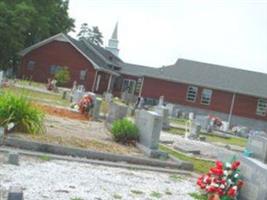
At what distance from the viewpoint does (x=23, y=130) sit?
44.3ft

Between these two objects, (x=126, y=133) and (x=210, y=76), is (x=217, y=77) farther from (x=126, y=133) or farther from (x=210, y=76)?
(x=126, y=133)

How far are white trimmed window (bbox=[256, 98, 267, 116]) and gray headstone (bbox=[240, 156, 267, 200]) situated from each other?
46.3 m

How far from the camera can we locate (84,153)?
497 inches

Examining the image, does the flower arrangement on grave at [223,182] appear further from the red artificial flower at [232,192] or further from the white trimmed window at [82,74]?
the white trimmed window at [82,74]

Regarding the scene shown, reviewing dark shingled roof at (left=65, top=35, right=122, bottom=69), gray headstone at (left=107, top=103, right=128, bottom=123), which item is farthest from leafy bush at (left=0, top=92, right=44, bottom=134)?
dark shingled roof at (left=65, top=35, right=122, bottom=69)

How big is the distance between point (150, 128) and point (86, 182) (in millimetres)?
5806

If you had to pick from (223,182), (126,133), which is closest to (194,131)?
(126,133)

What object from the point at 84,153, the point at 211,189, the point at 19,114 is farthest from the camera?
the point at 19,114

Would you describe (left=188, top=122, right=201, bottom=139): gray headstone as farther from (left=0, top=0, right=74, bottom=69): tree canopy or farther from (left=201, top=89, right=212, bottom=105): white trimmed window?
(left=0, top=0, right=74, bottom=69): tree canopy

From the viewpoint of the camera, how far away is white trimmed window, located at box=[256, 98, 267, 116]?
55.6m

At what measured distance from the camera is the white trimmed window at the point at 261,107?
55.6m

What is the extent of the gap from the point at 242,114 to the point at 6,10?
26288 mm

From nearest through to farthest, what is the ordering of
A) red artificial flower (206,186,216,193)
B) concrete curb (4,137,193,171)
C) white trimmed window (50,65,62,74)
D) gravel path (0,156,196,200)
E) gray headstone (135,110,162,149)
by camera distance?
gravel path (0,156,196,200)
red artificial flower (206,186,216,193)
concrete curb (4,137,193,171)
gray headstone (135,110,162,149)
white trimmed window (50,65,62,74)

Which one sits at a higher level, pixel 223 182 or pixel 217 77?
pixel 217 77
